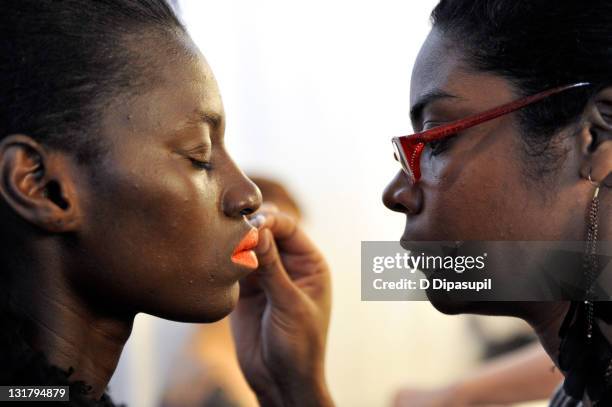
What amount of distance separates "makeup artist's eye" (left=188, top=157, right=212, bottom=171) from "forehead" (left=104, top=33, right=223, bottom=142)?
0.05 metres

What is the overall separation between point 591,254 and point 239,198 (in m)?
0.50

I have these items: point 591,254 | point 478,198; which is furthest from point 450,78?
point 591,254

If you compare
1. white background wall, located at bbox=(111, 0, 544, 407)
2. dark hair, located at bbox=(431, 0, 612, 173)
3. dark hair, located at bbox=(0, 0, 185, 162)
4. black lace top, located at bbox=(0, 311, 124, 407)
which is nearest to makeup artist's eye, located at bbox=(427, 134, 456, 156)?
dark hair, located at bbox=(431, 0, 612, 173)

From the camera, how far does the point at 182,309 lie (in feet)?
3.61

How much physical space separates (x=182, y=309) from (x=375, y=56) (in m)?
1.94

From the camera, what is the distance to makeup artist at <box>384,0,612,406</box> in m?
1.15

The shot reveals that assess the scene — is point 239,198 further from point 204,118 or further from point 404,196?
point 404,196

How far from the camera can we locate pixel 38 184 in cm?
102

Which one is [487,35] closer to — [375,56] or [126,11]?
[126,11]

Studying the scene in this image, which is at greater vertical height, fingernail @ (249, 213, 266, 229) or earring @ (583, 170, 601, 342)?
fingernail @ (249, 213, 266, 229)

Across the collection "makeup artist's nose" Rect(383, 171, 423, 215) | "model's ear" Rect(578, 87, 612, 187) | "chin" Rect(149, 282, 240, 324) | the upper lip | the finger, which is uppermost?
"model's ear" Rect(578, 87, 612, 187)

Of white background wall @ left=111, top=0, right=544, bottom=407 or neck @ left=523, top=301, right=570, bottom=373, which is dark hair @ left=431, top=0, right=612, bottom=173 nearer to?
neck @ left=523, top=301, right=570, bottom=373

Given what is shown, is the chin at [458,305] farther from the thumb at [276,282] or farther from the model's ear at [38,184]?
the model's ear at [38,184]

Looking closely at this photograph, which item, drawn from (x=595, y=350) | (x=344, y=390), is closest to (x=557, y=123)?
(x=595, y=350)
